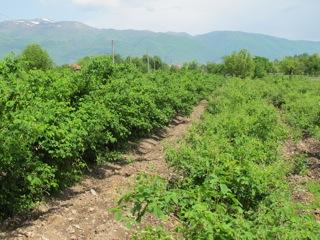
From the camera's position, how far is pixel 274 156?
12.2 metres

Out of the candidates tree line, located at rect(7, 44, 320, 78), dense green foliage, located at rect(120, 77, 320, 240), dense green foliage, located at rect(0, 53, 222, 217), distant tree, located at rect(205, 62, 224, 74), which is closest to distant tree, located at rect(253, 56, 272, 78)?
tree line, located at rect(7, 44, 320, 78)

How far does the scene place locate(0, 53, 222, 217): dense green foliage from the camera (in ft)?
27.6

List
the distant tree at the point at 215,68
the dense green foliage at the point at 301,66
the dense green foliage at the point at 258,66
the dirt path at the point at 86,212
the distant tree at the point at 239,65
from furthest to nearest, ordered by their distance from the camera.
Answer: the dense green foliage at the point at 301,66, the distant tree at the point at 215,68, the dense green foliage at the point at 258,66, the distant tree at the point at 239,65, the dirt path at the point at 86,212

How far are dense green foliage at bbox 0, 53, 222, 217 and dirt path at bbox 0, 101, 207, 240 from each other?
1.21ft

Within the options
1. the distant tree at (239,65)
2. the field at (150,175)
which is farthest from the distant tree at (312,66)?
the field at (150,175)

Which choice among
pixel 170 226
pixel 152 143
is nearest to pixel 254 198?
pixel 170 226

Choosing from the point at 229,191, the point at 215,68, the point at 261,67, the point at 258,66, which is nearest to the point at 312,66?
the point at 261,67

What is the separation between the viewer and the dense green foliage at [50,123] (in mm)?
8398

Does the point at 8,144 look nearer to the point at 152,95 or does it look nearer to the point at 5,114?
the point at 5,114

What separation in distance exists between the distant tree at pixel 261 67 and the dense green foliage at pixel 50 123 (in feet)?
317

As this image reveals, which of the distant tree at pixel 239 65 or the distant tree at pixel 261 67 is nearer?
the distant tree at pixel 239 65

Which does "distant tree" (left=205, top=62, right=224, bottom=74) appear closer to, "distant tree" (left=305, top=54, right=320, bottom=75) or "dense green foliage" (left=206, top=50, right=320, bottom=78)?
"dense green foliage" (left=206, top=50, right=320, bottom=78)

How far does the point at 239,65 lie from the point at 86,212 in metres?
93.1

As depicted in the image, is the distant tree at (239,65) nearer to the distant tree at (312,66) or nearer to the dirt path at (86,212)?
the distant tree at (312,66)
